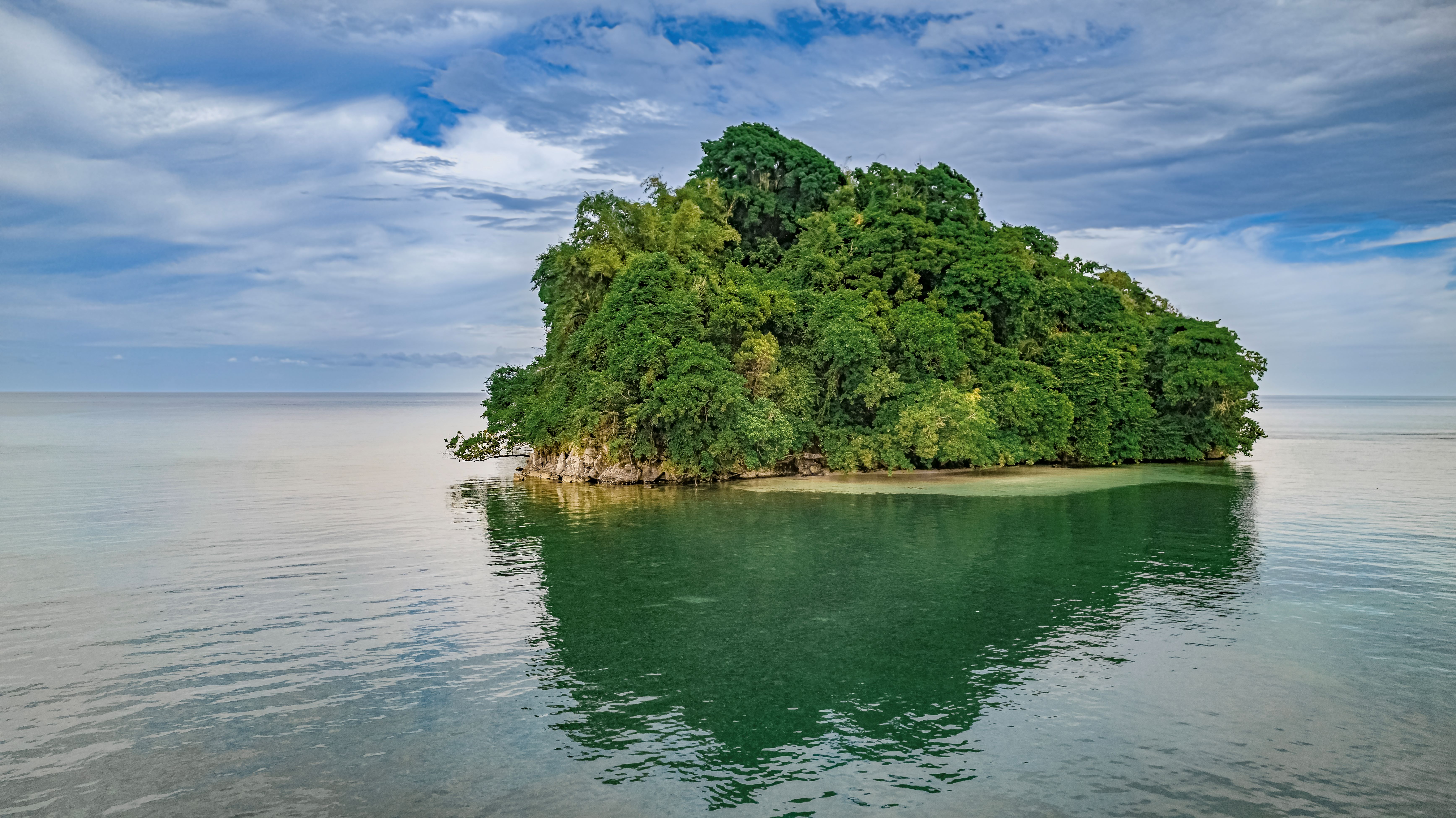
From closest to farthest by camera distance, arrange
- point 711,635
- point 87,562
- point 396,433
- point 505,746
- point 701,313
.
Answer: point 505,746
point 711,635
point 87,562
point 701,313
point 396,433

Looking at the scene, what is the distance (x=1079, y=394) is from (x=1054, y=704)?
34.6 m

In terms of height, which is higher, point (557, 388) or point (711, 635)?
point (557, 388)

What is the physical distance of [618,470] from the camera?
130 feet

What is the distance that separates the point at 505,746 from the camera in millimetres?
11844

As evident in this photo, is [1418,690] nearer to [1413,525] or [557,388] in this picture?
[1413,525]

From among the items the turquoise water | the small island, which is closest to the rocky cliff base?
the small island

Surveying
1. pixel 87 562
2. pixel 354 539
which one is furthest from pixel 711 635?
pixel 87 562

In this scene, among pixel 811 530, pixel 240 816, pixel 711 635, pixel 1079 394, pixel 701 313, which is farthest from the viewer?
pixel 1079 394

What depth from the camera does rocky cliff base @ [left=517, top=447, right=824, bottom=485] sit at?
129ft

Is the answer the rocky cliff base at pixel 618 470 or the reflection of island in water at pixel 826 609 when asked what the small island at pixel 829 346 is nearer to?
the rocky cliff base at pixel 618 470

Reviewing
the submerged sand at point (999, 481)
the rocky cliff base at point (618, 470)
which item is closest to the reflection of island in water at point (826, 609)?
the submerged sand at point (999, 481)

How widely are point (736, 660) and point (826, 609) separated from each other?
3807 mm

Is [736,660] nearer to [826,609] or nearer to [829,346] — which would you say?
[826,609]

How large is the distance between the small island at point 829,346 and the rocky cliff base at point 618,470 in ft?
0.38
